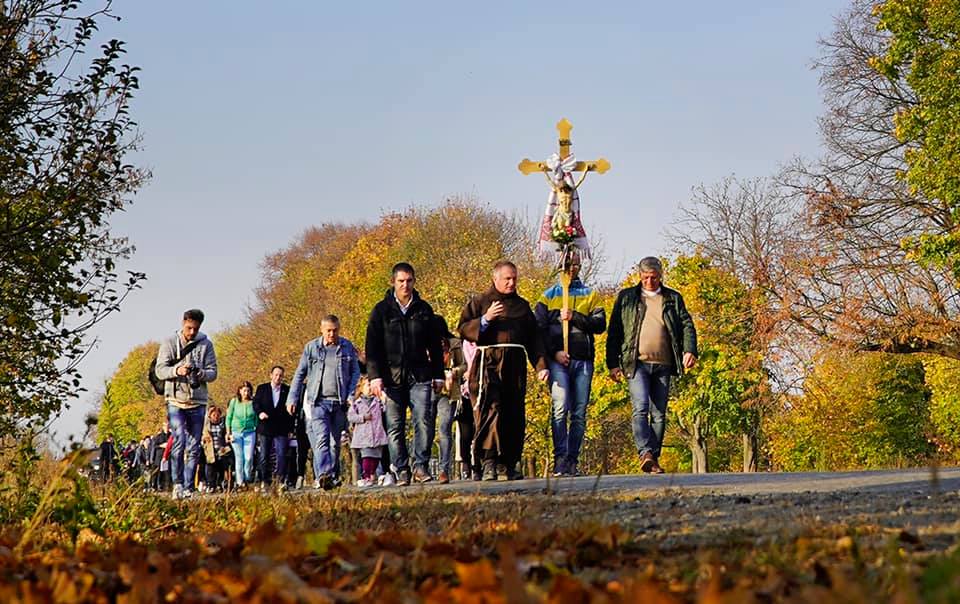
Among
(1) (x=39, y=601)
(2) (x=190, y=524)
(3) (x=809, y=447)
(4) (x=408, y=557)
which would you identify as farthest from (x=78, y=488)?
(3) (x=809, y=447)

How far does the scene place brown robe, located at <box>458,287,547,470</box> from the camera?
12.5m

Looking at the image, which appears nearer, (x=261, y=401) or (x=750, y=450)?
(x=261, y=401)

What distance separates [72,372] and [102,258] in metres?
1.25

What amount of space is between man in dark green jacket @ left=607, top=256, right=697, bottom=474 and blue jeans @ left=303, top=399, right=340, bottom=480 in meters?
2.89

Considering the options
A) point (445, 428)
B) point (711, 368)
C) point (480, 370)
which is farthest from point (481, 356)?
point (711, 368)

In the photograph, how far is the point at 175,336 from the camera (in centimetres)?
1509

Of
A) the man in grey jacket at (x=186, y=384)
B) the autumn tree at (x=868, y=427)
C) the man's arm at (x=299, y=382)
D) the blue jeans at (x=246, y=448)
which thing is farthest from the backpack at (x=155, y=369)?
the autumn tree at (x=868, y=427)

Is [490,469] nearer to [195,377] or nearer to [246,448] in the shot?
[195,377]

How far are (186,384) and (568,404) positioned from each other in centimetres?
407

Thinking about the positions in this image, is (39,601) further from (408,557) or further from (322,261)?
(322,261)

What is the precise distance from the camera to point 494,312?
41.0 ft

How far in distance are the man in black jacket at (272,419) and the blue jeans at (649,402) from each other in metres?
7.81

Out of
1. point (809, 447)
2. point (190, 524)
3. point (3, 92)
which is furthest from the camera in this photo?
point (809, 447)

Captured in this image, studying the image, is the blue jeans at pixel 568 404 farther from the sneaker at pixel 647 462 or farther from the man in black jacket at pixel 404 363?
the man in black jacket at pixel 404 363
